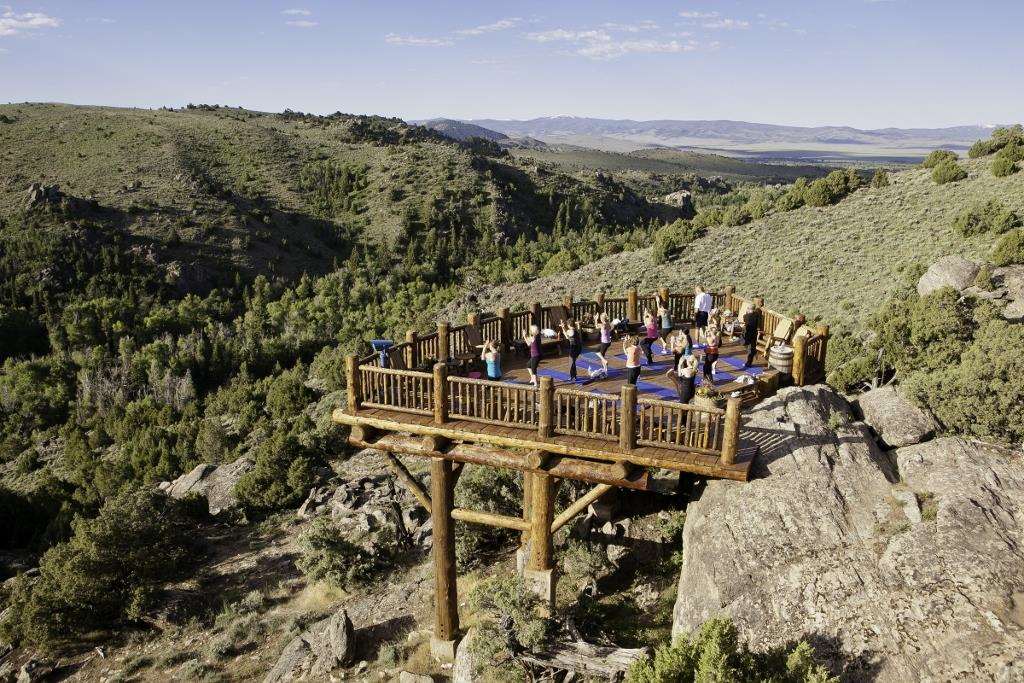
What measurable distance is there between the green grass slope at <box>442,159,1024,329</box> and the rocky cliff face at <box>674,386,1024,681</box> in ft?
52.6

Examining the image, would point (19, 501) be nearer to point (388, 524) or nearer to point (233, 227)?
point (388, 524)

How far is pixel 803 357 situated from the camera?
1280 centimetres

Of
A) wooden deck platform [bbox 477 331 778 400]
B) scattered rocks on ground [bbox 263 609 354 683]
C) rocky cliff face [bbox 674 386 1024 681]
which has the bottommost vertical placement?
scattered rocks on ground [bbox 263 609 354 683]

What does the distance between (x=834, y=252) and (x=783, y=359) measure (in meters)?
24.9

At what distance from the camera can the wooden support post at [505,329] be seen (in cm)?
1536

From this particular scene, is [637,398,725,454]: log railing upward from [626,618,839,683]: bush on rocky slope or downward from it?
upward

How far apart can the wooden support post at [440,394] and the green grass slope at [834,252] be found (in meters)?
20.5

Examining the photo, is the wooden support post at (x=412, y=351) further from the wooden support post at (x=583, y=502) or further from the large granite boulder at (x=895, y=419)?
the large granite boulder at (x=895, y=419)

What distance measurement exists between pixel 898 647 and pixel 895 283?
2405 cm

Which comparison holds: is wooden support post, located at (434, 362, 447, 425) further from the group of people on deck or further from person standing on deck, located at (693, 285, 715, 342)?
person standing on deck, located at (693, 285, 715, 342)

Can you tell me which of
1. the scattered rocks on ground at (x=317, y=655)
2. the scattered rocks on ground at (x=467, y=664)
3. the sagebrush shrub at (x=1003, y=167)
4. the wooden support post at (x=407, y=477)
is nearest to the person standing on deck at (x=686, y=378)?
the wooden support post at (x=407, y=477)

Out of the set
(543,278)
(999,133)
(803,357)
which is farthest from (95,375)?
(999,133)

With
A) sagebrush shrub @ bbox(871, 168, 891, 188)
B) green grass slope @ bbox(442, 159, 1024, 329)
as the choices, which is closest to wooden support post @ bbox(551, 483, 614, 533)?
green grass slope @ bbox(442, 159, 1024, 329)

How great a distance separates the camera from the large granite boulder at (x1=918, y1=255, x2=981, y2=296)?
19438 millimetres
